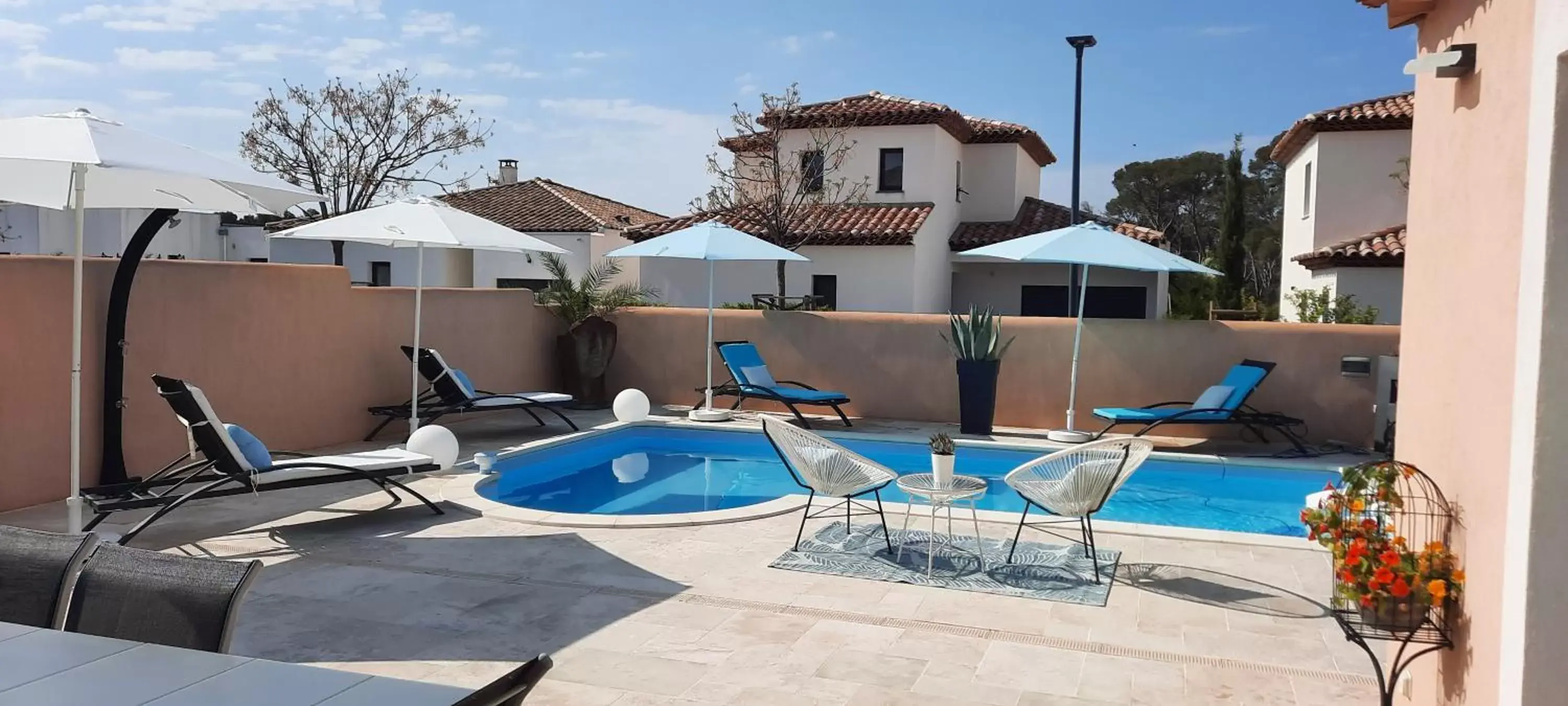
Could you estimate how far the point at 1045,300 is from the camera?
25.8 metres

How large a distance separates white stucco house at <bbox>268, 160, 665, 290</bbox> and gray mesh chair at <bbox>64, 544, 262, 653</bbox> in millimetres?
26195

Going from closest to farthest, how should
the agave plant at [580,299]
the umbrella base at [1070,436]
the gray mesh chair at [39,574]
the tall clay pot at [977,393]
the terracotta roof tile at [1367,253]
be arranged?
the gray mesh chair at [39,574]
the umbrella base at [1070,436]
the tall clay pot at [977,393]
the agave plant at [580,299]
the terracotta roof tile at [1367,253]

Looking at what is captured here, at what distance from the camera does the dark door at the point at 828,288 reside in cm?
2469

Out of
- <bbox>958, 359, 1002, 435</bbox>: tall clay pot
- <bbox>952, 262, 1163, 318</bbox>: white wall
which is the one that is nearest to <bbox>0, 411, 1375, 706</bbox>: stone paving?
<bbox>958, 359, 1002, 435</bbox>: tall clay pot

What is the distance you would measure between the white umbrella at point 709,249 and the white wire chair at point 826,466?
5859 mm

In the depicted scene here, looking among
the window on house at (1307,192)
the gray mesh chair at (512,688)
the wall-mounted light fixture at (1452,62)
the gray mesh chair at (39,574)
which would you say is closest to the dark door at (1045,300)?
the window on house at (1307,192)

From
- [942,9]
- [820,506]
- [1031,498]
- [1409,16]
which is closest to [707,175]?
[942,9]

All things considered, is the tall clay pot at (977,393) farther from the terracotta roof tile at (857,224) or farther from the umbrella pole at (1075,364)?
the terracotta roof tile at (857,224)

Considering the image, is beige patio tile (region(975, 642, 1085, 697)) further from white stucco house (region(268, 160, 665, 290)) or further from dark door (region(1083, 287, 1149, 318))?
white stucco house (region(268, 160, 665, 290))

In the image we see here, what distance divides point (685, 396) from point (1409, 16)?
1133 centimetres

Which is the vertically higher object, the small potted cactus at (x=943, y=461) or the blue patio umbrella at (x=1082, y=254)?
the blue patio umbrella at (x=1082, y=254)

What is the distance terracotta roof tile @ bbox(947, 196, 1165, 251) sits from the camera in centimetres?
2633

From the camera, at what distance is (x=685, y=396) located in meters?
14.6

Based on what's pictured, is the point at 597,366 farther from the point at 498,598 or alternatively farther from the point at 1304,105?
the point at 1304,105
